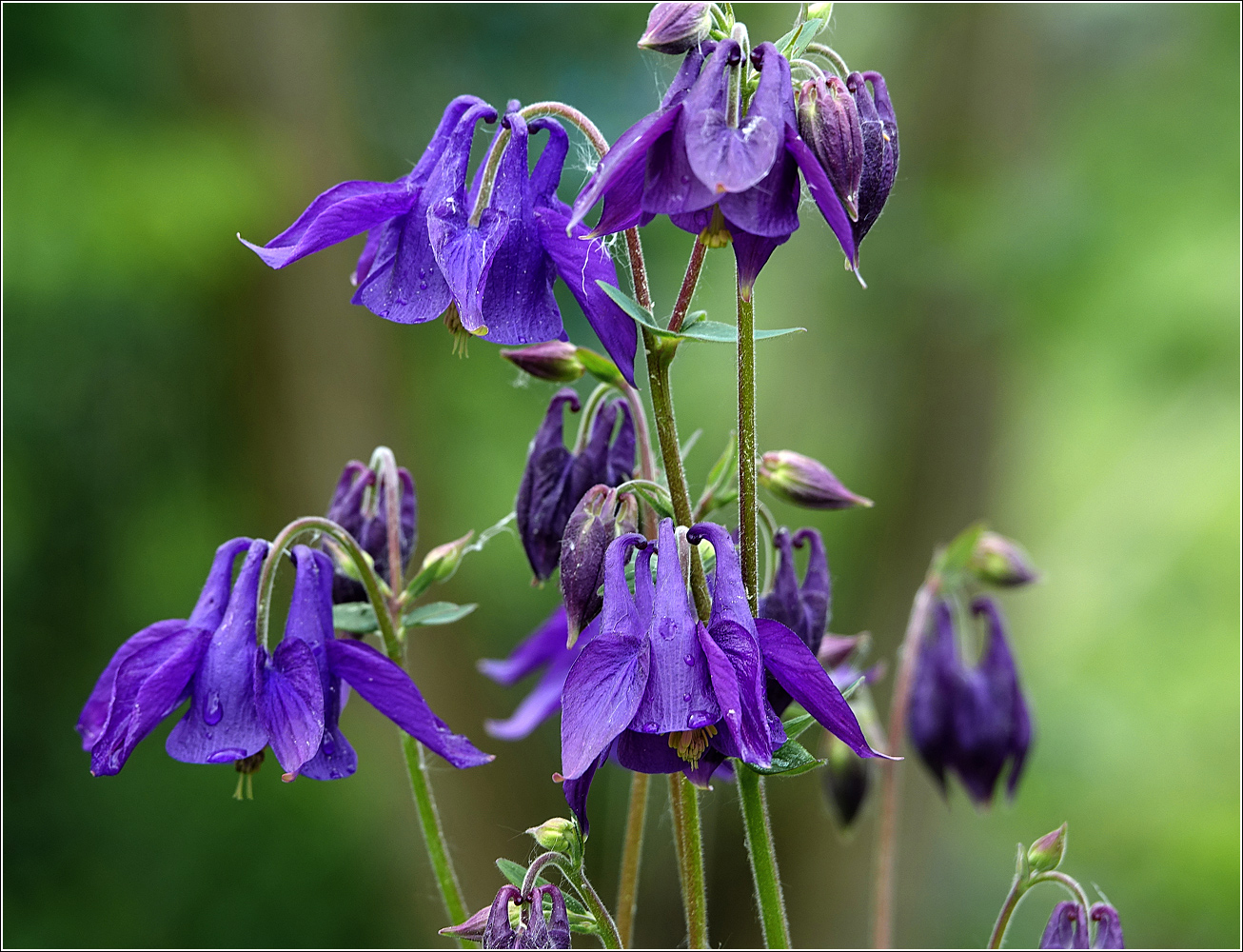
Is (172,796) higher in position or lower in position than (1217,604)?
lower

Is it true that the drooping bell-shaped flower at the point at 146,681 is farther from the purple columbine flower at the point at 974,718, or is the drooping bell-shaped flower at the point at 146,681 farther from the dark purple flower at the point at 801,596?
the purple columbine flower at the point at 974,718

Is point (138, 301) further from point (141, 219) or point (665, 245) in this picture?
point (665, 245)

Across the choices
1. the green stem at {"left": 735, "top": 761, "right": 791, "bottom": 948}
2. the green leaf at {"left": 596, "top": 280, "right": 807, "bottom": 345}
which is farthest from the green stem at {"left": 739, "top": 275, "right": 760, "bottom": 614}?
the green stem at {"left": 735, "top": 761, "right": 791, "bottom": 948}

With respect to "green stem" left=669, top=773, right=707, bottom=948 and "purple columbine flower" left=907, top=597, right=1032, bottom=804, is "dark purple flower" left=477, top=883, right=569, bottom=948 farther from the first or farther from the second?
"purple columbine flower" left=907, top=597, right=1032, bottom=804

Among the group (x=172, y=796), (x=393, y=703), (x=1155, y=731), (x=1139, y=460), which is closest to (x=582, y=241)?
(x=393, y=703)

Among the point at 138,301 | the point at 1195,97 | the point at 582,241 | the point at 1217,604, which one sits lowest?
the point at 1217,604

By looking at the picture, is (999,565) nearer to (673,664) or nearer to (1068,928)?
(1068,928)

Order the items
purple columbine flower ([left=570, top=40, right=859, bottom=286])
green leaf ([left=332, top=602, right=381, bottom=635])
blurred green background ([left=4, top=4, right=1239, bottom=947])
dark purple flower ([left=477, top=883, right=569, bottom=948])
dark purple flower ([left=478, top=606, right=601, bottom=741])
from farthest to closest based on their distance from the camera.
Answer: blurred green background ([left=4, top=4, right=1239, bottom=947])
dark purple flower ([left=478, top=606, right=601, bottom=741])
green leaf ([left=332, top=602, right=381, bottom=635])
dark purple flower ([left=477, top=883, right=569, bottom=948])
purple columbine flower ([left=570, top=40, right=859, bottom=286])

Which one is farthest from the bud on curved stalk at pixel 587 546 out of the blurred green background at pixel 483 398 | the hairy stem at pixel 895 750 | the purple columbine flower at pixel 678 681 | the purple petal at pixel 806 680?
the blurred green background at pixel 483 398
